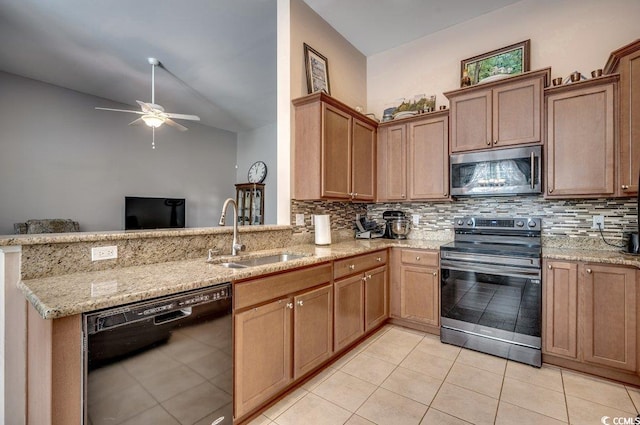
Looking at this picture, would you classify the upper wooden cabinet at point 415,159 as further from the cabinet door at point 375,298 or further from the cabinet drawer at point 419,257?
the cabinet door at point 375,298

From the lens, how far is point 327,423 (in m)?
1.68

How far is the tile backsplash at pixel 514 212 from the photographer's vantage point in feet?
8.01

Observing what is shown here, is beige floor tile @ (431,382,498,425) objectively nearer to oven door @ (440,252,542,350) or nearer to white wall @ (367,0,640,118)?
oven door @ (440,252,542,350)

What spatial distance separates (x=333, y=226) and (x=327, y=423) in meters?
1.97

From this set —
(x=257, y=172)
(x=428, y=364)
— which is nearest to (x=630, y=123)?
(x=428, y=364)

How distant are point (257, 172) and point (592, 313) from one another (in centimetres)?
585

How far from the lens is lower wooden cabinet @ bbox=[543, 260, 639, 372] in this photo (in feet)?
6.53

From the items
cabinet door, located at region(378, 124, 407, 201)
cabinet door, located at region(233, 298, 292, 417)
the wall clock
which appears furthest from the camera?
the wall clock

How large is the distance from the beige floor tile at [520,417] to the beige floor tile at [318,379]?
3.55ft

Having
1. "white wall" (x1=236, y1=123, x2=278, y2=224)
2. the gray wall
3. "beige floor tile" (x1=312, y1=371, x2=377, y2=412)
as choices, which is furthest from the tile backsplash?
the gray wall

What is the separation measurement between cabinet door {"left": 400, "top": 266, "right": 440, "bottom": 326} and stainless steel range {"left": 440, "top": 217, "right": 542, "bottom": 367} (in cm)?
8

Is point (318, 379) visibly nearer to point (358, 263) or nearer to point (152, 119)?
point (358, 263)

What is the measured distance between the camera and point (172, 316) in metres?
1.31

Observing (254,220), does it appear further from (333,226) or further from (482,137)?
(482,137)
